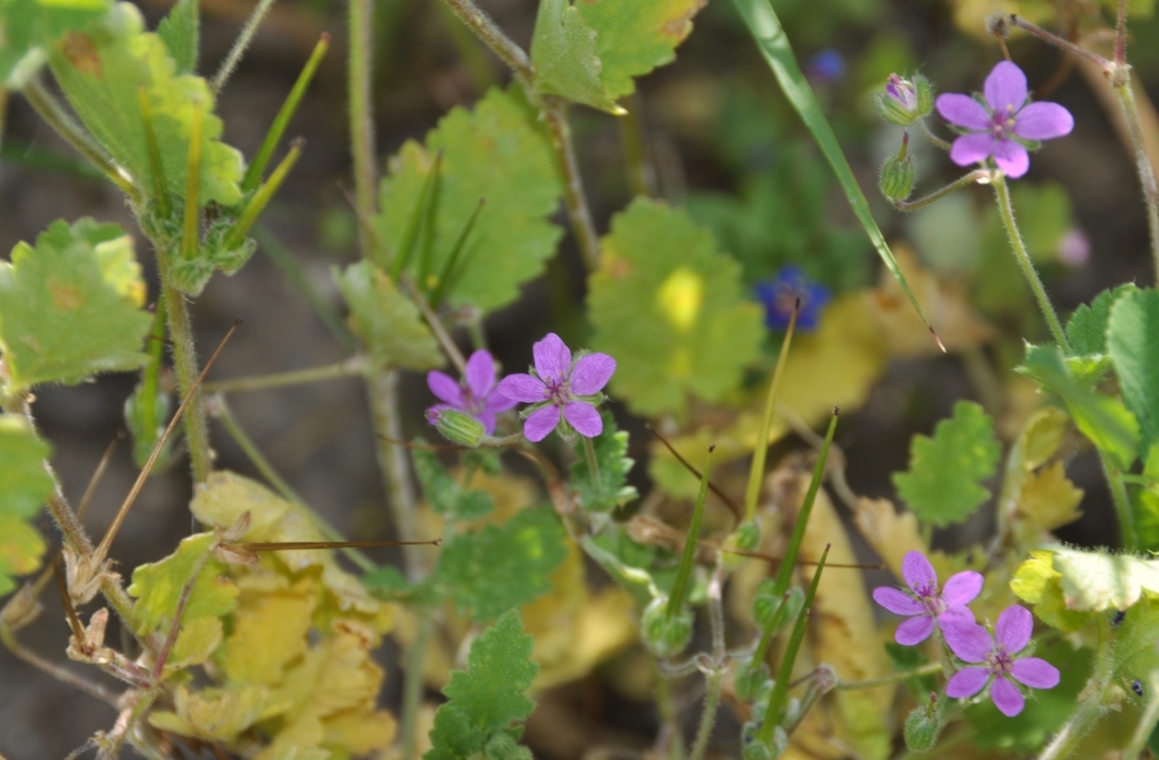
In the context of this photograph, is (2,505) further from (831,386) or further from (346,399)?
(831,386)

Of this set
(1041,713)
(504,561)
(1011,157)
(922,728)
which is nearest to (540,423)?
(504,561)

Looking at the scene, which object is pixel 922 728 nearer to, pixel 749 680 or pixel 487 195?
pixel 749 680

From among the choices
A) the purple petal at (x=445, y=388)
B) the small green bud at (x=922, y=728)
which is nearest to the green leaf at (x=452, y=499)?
the purple petal at (x=445, y=388)

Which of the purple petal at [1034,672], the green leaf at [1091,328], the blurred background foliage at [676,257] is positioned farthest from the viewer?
the blurred background foliage at [676,257]

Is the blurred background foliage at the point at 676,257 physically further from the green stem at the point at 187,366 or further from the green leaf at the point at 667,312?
the green stem at the point at 187,366

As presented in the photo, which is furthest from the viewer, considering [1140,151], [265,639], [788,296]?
[788,296]
